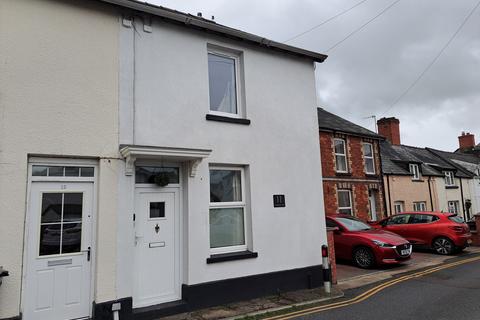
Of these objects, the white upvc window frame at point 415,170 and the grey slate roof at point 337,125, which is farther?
the white upvc window frame at point 415,170

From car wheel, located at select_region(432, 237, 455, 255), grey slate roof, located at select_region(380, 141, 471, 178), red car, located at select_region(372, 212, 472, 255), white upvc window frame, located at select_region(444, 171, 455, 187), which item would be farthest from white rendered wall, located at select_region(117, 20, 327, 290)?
white upvc window frame, located at select_region(444, 171, 455, 187)

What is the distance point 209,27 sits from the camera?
24.8ft

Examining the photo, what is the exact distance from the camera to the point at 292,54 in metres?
9.11

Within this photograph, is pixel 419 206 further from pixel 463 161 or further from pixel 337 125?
pixel 463 161

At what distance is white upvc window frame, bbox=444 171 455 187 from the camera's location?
26561mm

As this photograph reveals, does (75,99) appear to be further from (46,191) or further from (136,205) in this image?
(136,205)

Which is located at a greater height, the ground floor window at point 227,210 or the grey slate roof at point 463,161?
the grey slate roof at point 463,161

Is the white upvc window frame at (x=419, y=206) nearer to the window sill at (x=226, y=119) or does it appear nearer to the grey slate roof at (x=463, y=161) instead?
the grey slate roof at (x=463, y=161)

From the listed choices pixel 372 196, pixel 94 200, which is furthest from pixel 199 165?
pixel 372 196

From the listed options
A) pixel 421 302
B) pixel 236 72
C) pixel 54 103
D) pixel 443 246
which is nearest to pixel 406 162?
pixel 443 246

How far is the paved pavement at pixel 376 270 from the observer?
939 cm

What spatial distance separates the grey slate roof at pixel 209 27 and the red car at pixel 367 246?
5.71 meters

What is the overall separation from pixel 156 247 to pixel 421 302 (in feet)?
17.8

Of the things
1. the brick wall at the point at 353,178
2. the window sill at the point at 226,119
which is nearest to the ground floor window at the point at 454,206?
the brick wall at the point at 353,178
